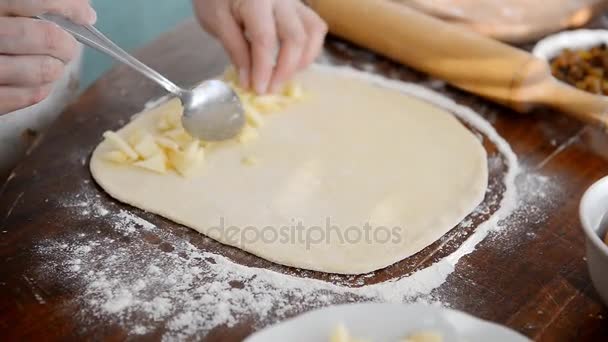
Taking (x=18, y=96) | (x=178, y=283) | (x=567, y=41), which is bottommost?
(x=178, y=283)

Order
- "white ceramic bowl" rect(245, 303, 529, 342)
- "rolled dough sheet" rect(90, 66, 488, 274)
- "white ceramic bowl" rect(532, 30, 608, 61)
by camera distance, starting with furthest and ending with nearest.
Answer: "white ceramic bowl" rect(532, 30, 608, 61)
"rolled dough sheet" rect(90, 66, 488, 274)
"white ceramic bowl" rect(245, 303, 529, 342)

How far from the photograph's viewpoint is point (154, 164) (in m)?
1.18

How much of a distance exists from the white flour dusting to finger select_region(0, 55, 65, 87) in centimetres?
22

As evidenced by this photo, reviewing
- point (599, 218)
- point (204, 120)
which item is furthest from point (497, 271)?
point (204, 120)

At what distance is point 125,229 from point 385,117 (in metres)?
0.51

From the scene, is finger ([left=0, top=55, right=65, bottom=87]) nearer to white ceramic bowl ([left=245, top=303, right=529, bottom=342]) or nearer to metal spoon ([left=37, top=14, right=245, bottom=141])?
metal spoon ([left=37, top=14, right=245, bottom=141])

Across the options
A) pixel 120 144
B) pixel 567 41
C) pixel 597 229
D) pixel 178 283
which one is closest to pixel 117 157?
pixel 120 144

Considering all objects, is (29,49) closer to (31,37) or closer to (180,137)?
(31,37)

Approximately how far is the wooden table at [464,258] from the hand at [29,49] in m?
0.17

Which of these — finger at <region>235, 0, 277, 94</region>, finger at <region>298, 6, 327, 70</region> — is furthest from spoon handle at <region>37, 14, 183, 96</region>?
finger at <region>298, 6, 327, 70</region>

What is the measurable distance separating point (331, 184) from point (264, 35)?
1.03ft

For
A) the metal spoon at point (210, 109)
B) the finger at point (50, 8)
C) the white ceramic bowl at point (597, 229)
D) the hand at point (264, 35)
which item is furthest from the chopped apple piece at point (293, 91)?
the white ceramic bowl at point (597, 229)

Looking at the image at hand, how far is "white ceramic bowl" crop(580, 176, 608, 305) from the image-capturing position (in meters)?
0.89

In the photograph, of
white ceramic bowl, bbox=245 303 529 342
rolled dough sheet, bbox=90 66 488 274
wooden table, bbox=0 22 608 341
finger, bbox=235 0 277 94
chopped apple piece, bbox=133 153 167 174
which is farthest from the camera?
finger, bbox=235 0 277 94
